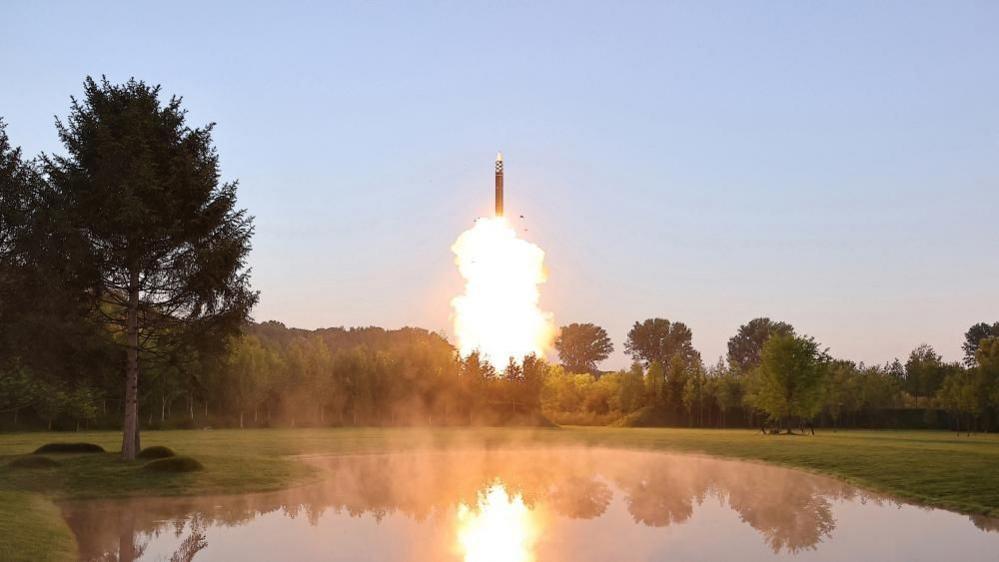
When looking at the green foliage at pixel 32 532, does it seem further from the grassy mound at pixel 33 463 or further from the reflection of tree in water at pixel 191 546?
the grassy mound at pixel 33 463

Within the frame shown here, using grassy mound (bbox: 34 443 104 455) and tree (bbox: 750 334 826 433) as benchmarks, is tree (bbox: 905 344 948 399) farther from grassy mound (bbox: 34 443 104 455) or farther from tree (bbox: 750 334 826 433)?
grassy mound (bbox: 34 443 104 455)

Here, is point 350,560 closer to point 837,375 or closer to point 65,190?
point 65,190

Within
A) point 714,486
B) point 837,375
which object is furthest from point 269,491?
point 837,375

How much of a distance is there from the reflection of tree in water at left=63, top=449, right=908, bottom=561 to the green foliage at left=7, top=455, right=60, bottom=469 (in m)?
6.15

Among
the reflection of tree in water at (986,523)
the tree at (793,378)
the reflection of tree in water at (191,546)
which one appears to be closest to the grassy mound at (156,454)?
the reflection of tree in water at (191,546)

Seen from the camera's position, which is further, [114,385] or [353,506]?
[114,385]

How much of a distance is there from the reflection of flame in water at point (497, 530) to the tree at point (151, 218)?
1624 centimetres

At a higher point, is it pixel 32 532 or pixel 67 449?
pixel 67 449

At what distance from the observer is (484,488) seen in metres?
34.2

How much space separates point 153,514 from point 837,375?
3648 inches

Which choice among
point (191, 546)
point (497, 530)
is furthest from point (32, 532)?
point (497, 530)

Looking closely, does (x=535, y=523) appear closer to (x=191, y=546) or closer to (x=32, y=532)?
(x=191, y=546)

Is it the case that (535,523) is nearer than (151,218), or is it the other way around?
(535,523)

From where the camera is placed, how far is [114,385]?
39875mm
